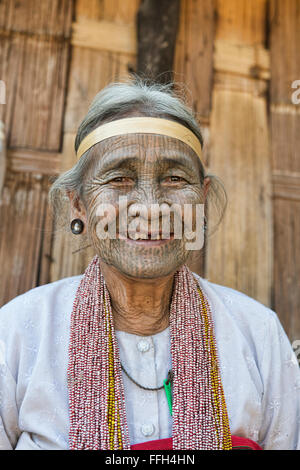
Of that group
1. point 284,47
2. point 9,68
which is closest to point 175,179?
point 9,68

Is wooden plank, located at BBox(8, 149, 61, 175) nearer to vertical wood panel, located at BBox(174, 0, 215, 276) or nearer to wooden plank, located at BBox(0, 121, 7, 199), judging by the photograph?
wooden plank, located at BBox(0, 121, 7, 199)

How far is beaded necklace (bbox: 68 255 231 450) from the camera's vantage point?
1.76 m

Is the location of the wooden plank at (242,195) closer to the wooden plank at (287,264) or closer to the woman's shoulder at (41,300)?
the wooden plank at (287,264)

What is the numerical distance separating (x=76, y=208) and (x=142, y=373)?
2.51 ft

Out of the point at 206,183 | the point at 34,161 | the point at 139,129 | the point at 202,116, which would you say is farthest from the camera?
the point at 202,116

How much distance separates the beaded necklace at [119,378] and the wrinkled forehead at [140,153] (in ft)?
1.63

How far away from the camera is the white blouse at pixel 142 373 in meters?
1.79

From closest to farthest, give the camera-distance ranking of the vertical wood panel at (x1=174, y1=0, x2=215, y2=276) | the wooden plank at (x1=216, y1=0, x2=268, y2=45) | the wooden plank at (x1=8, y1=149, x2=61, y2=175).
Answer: the wooden plank at (x1=8, y1=149, x2=61, y2=175)
the vertical wood panel at (x1=174, y1=0, x2=215, y2=276)
the wooden plank at (x1=216, y1=0, x2=268, y2=45)

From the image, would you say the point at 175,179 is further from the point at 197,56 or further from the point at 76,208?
the point at 197,56

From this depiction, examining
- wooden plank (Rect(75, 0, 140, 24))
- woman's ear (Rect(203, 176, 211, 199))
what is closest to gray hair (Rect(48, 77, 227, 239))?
woman's ear (Rect(203, 176, 211, 199))

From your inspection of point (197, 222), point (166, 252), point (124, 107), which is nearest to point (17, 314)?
point (166, 252)

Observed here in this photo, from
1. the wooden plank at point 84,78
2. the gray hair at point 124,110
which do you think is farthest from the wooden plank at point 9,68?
the gray hair at point 124,110

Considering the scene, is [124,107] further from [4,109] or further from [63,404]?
[63,404]

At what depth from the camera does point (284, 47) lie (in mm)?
3008
